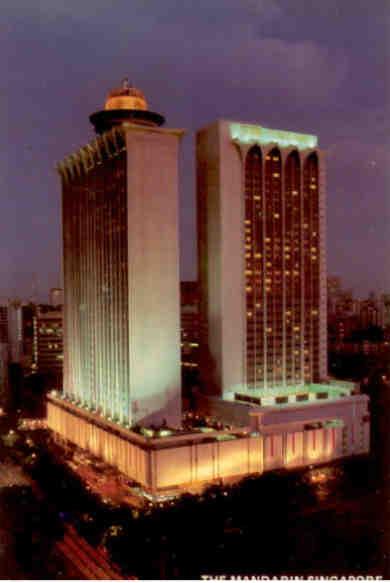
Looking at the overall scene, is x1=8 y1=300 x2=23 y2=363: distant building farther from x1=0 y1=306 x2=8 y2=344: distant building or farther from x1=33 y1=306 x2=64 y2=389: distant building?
x1=33 y1=306 x2=64 y2=389: distant building

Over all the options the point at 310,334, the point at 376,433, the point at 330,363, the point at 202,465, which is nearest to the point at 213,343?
the point at 310,334

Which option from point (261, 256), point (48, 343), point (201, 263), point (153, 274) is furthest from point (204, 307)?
point (48, 343)

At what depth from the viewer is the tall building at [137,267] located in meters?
18.4

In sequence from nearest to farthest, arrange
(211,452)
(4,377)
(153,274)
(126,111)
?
(211,452), (153,274), (126,111), (4,377)

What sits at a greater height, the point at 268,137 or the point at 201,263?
the point at 268,137

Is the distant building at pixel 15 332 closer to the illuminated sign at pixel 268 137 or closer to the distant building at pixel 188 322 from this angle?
the distant building at pixel 188 322

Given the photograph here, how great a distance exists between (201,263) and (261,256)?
2.03 meters

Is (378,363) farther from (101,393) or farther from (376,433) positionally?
(101,393)

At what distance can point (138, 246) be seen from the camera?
60.6 ft

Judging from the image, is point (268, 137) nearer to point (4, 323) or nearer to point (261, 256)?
point (261, 256)

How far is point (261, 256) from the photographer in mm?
21391

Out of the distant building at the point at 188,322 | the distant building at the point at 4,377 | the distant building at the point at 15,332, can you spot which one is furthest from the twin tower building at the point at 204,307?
the distant building at the point at 15,332

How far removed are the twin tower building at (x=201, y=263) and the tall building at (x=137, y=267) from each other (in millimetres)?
34

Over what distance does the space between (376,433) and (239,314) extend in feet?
21.2
